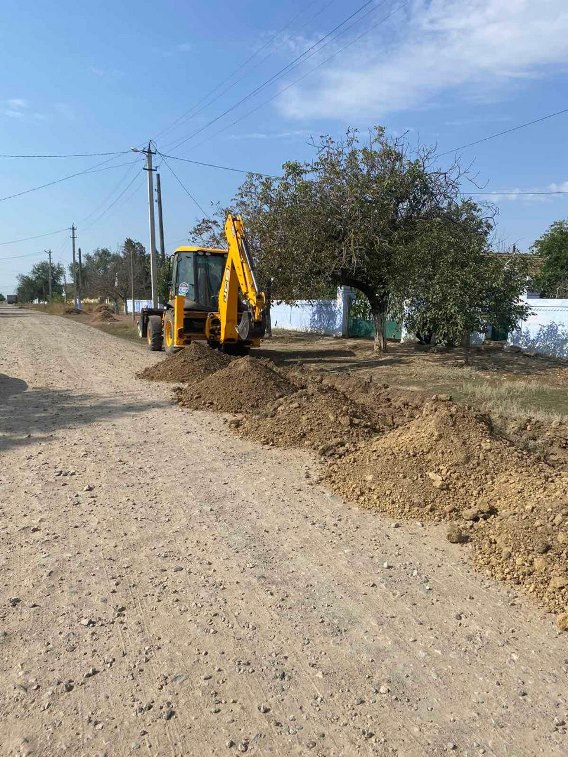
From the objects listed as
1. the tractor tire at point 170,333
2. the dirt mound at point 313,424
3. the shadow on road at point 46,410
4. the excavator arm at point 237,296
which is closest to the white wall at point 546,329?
the excavator arm at point 237,296

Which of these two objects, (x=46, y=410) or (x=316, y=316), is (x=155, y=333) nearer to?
(x=46, y=410)

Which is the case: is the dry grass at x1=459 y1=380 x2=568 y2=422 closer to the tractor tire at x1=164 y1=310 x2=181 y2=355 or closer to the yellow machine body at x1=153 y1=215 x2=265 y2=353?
the yellow machine body at x1=153 y1=215 x2=265 y2=353

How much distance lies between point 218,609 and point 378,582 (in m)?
1.09

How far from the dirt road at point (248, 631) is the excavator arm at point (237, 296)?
23.3ft

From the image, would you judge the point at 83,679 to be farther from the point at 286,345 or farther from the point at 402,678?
the point at 286,345

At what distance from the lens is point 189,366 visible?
1234 cm

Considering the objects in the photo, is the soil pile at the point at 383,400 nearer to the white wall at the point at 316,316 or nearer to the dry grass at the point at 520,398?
the dry grass at the point at 520,398

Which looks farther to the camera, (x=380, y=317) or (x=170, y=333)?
(x=380, y=317)

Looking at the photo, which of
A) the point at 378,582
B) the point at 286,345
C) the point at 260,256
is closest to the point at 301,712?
A: the point at 378,582

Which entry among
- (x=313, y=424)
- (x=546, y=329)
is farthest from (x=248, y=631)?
(x=546, y=329)

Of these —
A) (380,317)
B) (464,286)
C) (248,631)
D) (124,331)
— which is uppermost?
(464,286)

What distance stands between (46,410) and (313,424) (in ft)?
14.4

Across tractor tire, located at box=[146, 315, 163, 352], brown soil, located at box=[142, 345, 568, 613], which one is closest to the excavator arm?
brown soil, located at box=[142, 345, 568, 613]

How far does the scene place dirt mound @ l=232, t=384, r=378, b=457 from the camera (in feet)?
23.4
